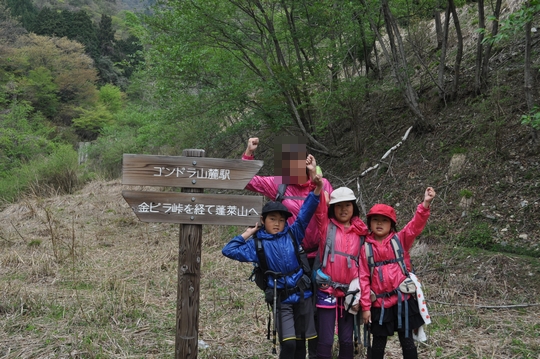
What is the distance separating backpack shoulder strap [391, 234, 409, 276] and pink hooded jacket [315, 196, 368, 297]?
0.66 ft

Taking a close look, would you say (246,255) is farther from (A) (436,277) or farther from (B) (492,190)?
(B) (492,190)

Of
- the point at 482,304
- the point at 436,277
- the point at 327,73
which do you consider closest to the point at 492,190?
the point at 436,277

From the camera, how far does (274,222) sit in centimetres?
280

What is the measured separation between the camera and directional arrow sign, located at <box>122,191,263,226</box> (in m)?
2.90

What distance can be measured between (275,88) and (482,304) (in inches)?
236

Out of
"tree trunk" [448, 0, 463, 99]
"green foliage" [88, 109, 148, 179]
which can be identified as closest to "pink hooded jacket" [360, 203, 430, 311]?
"tree trunk" [448, 0, 463, 99]

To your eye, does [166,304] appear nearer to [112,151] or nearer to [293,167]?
[293,167]

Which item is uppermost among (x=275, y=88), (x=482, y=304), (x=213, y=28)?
(x=213, y=28)

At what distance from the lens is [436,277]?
5.22m

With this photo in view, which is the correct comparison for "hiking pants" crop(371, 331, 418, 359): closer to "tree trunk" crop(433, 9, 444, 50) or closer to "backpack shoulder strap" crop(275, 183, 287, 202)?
"backpack shoulder strap" crop(275, 183, 287, 202)

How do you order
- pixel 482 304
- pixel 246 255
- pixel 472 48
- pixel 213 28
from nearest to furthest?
pixel 246 255
pixel 482 304
pixel 213 28
pixel 472 48

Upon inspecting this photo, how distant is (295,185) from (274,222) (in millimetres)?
320

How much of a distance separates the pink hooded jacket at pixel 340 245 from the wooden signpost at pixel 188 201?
17.9 inches

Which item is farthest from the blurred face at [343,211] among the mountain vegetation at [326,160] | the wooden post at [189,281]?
the mountain vegetation at [326,160]
